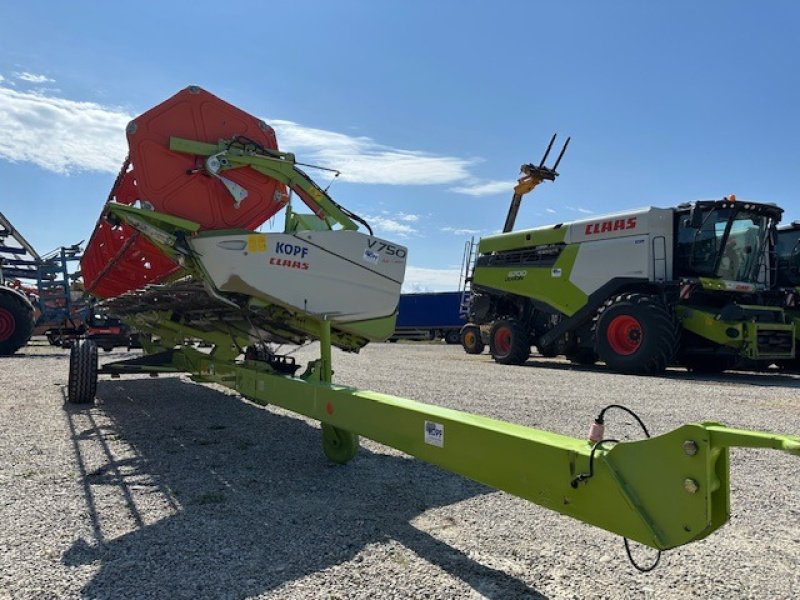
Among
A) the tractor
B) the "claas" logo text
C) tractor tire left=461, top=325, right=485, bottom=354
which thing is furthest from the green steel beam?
tractor tire left=461, top=325, right=485, bottom=354

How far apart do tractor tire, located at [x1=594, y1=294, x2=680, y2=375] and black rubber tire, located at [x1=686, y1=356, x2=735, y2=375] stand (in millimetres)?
1620

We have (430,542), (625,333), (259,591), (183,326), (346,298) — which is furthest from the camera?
(625,333)

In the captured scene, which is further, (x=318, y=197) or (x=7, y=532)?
(x=318, y=197)

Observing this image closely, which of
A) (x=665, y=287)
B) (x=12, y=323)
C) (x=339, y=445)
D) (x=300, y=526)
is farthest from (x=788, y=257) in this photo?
(x=12, y=323)

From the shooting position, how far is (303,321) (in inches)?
191

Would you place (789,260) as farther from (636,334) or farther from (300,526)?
(300,526)

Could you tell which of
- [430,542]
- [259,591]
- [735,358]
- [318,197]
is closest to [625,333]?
[735,358]

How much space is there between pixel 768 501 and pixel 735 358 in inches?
356

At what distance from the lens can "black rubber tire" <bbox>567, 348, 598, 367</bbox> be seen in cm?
1325

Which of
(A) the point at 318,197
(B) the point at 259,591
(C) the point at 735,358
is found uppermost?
(A) the point at 318,197

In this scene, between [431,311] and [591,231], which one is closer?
[591,231]

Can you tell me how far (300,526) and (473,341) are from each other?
15762mm

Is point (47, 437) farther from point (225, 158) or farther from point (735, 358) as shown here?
point (735, 358)

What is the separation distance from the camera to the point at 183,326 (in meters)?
6.86
